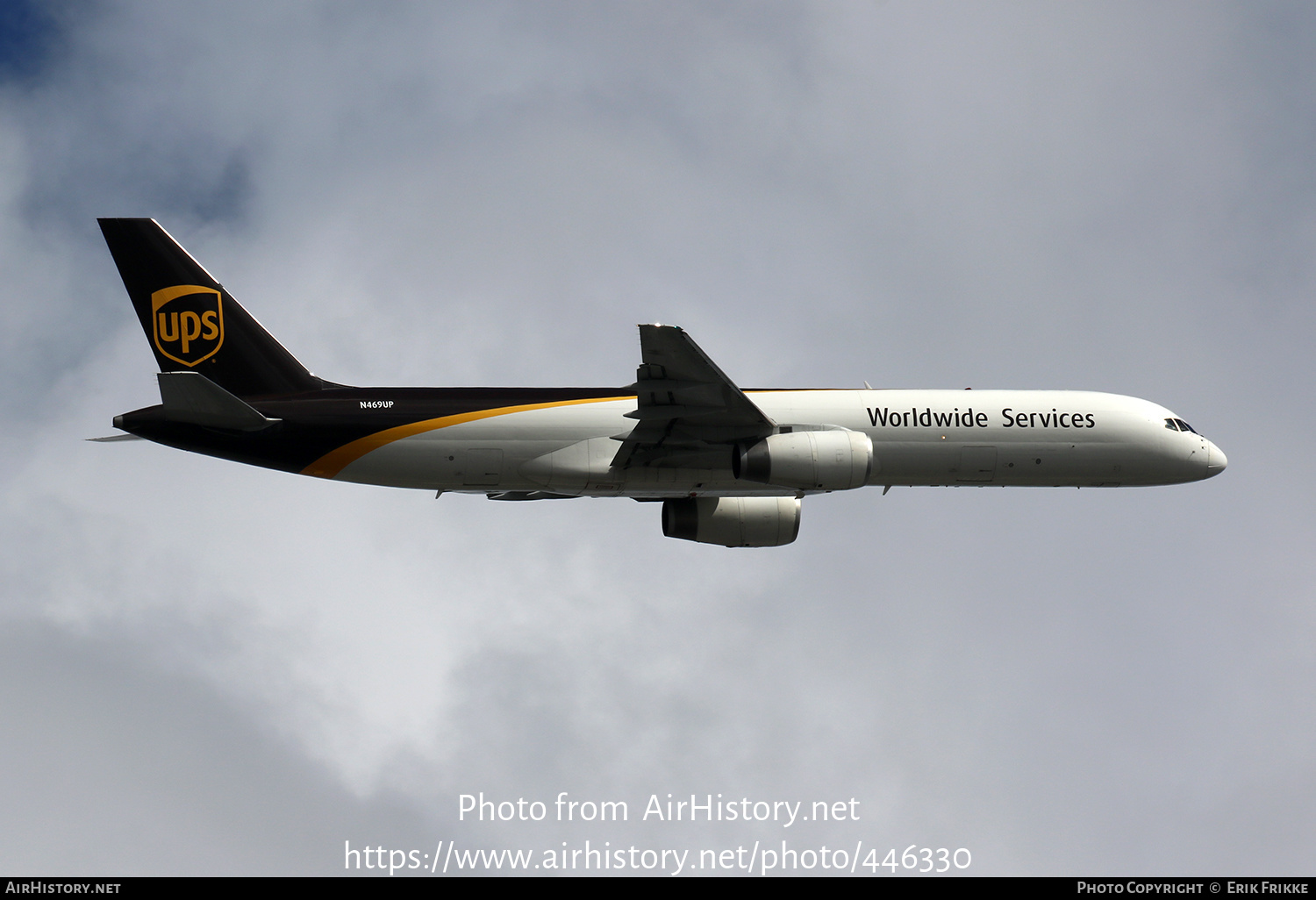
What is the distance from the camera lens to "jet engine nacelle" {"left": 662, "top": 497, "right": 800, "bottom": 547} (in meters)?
43.4

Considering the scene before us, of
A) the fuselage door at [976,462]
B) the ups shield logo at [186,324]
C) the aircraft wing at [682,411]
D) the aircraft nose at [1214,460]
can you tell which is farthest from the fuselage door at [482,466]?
the aircraft nose at [1214,460]

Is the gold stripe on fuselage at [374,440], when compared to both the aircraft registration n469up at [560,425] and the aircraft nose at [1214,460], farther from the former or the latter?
the aircraft nose at [1214,460]

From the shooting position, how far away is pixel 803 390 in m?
41.4

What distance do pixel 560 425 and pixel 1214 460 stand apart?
21163 mm

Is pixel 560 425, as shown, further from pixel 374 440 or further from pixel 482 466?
pixel 374 440

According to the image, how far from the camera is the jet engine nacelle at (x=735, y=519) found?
143 feet

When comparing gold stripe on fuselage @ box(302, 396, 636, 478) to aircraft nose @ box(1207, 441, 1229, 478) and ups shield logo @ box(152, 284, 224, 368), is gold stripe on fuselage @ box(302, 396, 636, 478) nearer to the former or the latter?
ups shield logo @ box(152, 284, 224, 368)

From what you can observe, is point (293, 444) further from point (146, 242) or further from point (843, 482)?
point (843, 482)

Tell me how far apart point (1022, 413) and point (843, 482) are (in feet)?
25.4

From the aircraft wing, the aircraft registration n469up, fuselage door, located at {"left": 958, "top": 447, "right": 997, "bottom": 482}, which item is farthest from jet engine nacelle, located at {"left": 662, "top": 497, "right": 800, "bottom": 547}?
fuselage door, located at {"left": 958, "top": 447, "right": 997, "bottom": 482}

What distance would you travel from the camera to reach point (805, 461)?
36938mm

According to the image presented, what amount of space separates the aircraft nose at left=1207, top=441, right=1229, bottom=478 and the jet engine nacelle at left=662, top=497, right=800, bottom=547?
1316 cm

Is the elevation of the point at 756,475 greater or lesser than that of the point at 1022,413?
lesser
